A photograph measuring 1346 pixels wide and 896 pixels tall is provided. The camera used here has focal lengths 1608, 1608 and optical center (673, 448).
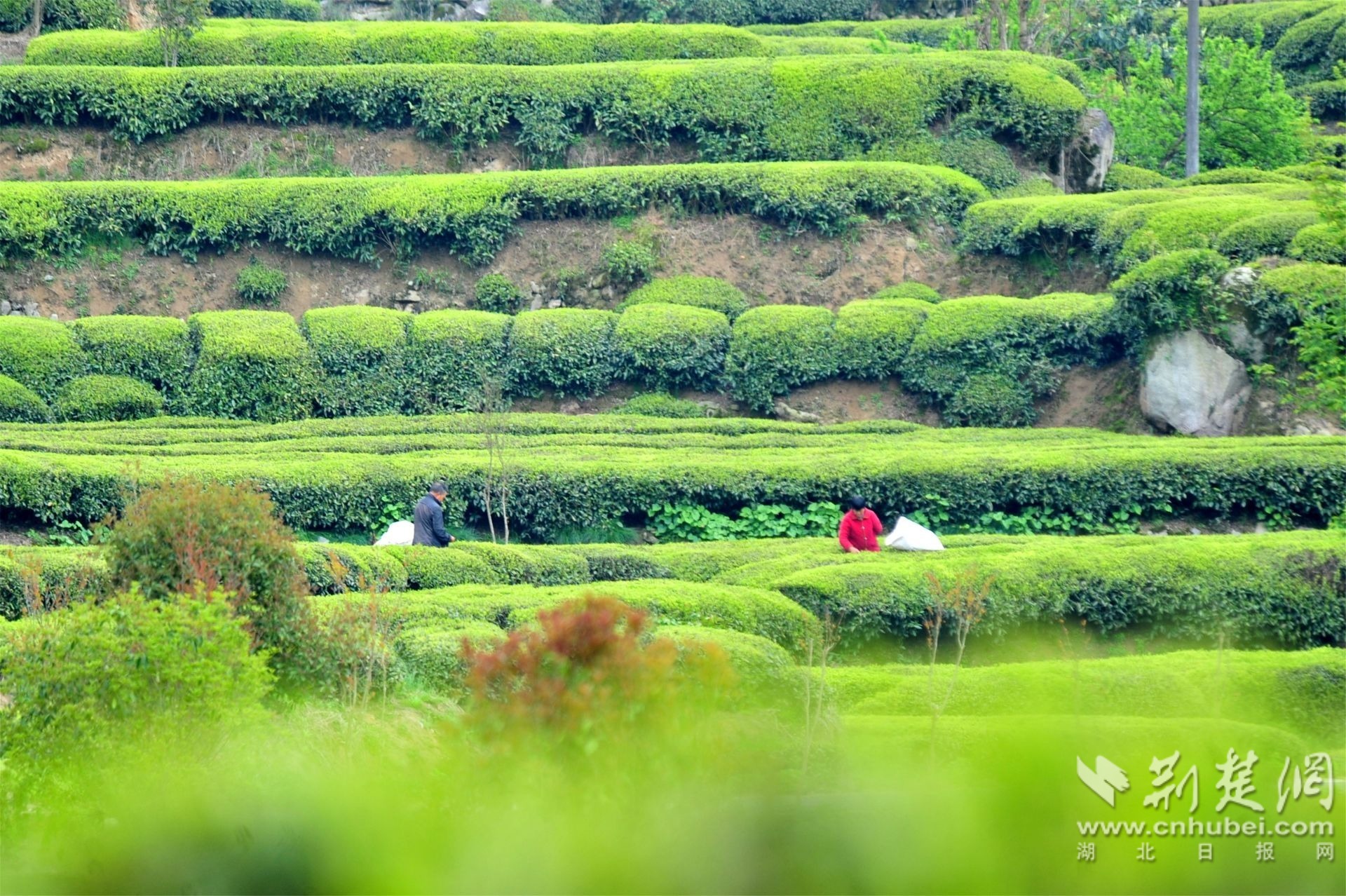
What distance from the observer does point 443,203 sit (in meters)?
32.7

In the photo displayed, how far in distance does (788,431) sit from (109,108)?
18.3 meters

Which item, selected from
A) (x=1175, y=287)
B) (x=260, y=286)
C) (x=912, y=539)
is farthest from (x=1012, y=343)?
(x=260, y=286)

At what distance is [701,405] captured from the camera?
95.2 ft

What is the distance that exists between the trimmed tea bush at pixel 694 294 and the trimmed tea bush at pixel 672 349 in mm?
1547

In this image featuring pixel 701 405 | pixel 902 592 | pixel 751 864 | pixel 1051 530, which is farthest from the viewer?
pixel 701 405

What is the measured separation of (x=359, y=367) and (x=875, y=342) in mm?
9331

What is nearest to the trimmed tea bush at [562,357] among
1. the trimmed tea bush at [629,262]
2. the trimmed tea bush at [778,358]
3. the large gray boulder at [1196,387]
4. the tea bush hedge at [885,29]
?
the trimmed tea bush at [778,358]

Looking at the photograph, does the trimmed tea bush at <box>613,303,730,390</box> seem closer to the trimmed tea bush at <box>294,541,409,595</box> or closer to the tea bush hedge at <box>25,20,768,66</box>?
the tea bush hedge at <box>25,20,768,66</box>

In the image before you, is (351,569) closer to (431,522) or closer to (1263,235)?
(431,522)

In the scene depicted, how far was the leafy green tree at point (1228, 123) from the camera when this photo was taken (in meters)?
39.6

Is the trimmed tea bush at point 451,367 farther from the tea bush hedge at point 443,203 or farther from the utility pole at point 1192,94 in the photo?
the utility pole at point 1192,94

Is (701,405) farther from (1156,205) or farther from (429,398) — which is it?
(1156,205)

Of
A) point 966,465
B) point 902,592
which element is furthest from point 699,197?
point 902,592

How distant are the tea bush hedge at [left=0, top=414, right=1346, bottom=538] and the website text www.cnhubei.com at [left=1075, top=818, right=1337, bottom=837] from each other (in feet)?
49.1
